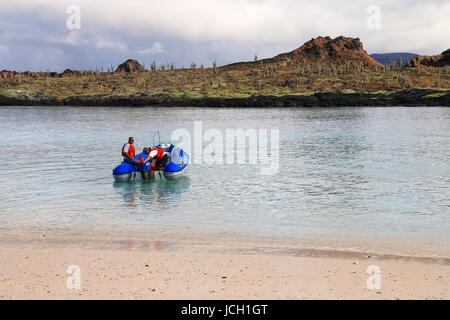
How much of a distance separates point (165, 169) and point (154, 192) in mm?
1581

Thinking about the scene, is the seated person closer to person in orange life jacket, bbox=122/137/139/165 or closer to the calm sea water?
person in orange life jacket, bbox=122/137/139/165

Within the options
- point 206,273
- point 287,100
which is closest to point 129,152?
point 206,273

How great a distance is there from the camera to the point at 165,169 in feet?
59.0

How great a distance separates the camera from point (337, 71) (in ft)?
352

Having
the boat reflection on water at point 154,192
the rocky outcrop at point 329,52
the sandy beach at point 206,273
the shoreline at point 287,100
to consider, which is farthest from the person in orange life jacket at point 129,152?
the rocky outcrop at point 329,52

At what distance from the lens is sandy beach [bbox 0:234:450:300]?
7086 mm

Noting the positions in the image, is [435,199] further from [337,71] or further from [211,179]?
[337,71]

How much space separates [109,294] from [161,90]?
97192 mm

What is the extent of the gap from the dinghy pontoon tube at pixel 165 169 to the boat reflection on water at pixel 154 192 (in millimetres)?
282

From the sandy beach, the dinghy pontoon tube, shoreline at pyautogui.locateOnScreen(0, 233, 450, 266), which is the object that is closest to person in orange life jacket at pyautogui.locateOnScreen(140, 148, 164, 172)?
the dinghy pontoon tube

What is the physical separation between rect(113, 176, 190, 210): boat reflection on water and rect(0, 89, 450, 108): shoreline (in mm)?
66926

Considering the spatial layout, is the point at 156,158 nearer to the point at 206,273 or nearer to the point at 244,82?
the point at 206,273

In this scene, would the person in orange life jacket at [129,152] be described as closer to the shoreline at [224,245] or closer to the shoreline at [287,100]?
the shoreline at [224,245]
